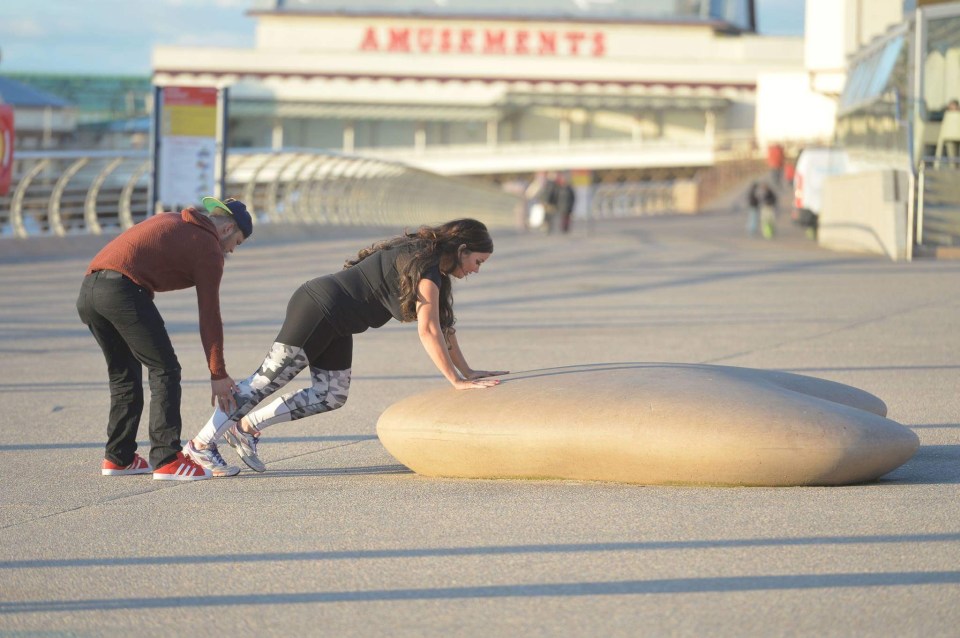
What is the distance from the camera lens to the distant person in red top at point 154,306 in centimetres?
644

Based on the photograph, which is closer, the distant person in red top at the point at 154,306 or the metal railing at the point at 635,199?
the distant person in red top at the point at 154,306

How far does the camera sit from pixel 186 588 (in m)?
4.71

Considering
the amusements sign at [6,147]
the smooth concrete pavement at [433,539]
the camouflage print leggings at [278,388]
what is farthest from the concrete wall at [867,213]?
the camouflage print leggings at [278,388]

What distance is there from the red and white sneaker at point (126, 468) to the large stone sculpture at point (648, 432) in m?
1.14

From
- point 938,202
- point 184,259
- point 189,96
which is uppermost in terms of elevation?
point 189,96

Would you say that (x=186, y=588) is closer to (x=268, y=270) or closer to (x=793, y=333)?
(x=793, y=333)

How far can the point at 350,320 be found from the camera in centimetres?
655

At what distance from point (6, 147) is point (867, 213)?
1269cm

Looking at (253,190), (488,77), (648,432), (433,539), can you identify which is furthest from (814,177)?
(488,77)

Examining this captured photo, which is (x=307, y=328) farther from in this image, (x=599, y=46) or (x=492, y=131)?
(x=599, y=46)

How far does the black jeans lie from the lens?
6.46m

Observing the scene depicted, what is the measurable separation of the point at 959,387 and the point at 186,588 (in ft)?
20.2

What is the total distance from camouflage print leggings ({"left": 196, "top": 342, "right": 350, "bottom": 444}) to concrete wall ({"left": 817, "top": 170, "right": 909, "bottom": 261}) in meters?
15.4

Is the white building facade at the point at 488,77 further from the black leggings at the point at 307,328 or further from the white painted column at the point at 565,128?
the black leggings at the point at 307,328
